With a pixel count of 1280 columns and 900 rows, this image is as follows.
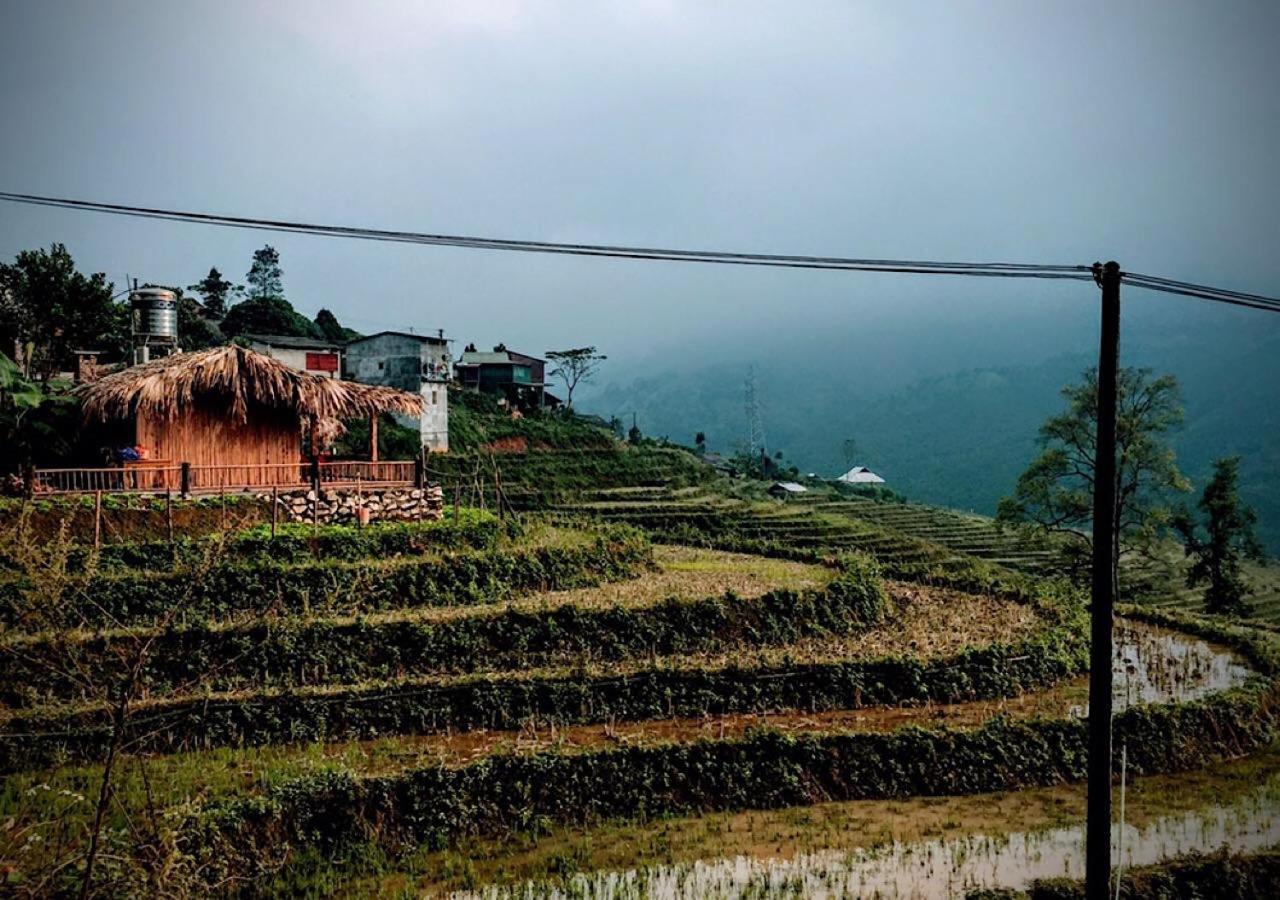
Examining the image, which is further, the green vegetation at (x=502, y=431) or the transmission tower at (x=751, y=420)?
the transmission tower at (x=751, y=420)

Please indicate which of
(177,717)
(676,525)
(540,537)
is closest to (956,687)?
(540,537)

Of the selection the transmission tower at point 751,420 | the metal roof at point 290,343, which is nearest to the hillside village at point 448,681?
the metal roof at point 290,343

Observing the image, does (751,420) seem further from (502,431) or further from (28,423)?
(28,423)

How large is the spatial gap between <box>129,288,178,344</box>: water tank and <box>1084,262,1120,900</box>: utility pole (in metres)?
26.7

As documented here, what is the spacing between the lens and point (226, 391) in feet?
66.9

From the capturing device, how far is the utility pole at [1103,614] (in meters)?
7.29

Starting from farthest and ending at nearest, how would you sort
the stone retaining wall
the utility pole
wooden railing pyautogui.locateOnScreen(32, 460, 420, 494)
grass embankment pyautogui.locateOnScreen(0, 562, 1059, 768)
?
1. the stone retaining wall
2. wooden railing pyautogui.locateOnScreen(32, 460, 420, 494)
3. grass embankment pyautogui.locateOnScreen(0, 562, 1059, 768)
4. the utility pole

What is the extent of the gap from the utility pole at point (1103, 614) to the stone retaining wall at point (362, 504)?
16.0 metres

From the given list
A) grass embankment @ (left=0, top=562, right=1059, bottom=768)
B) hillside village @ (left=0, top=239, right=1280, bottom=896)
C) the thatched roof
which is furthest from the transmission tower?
grass embankment @ (left=0, top=562, right=1059, bottom=768)

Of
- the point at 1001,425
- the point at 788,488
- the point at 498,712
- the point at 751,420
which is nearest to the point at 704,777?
the point at 498,712

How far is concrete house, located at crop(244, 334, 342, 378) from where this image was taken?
40500 mm

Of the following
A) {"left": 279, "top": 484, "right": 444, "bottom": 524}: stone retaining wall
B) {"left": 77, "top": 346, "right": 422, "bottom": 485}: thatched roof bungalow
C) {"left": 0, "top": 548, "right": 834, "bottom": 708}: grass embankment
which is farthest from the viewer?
{"left": 279, "top": 484, "right": 444, "bottom": 524}: stone retaining wall

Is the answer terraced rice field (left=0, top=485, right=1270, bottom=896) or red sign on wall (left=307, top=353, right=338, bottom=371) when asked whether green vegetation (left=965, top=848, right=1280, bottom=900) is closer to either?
terraced rice field (left=0, top=485, right=1270, bottom=896)

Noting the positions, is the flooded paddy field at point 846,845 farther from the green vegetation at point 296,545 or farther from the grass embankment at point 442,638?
the green vegetation at point 296,545
